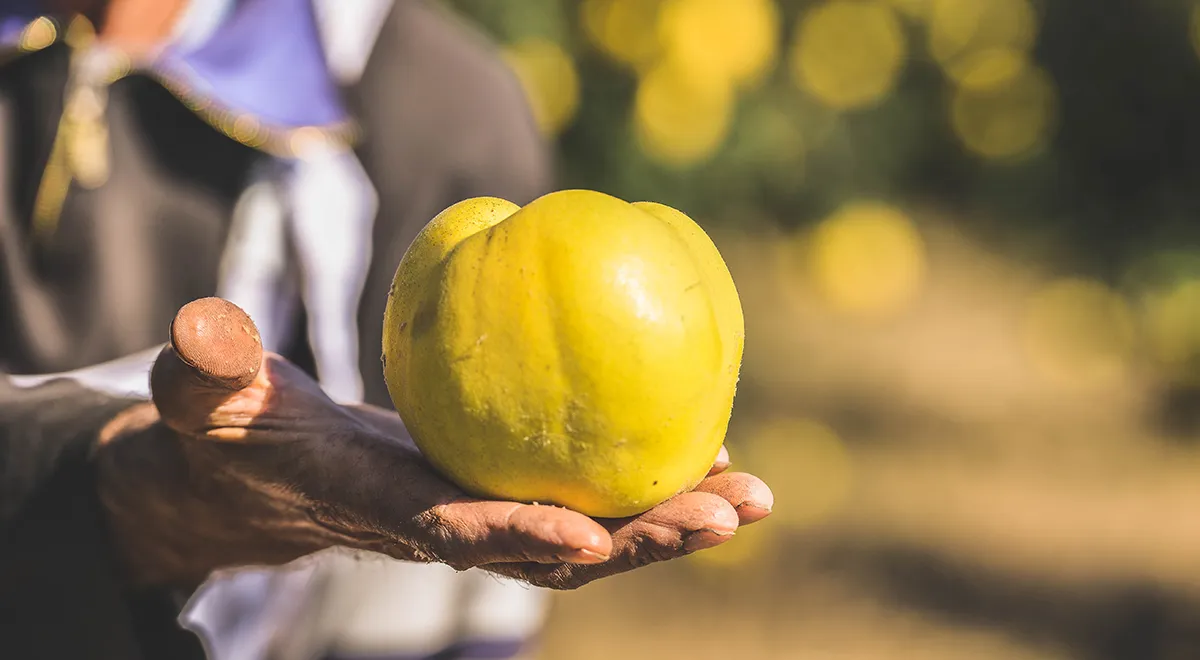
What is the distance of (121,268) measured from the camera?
5.62 ft

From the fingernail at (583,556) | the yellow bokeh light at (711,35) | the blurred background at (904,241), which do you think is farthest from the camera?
the blurred background at (904,241)

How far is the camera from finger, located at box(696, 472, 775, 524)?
3.67 feet

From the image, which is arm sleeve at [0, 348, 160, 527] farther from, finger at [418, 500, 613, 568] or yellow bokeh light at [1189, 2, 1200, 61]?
yellow bokeh light at [1189, 2, 1200, 61]

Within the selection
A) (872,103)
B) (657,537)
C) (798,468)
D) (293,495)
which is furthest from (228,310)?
(798,468)

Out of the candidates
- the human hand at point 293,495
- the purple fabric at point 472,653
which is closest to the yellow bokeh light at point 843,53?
the purple fabric at point 472,653

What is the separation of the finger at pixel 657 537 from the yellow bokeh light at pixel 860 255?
2671 mm

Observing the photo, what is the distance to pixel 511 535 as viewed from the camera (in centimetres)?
103

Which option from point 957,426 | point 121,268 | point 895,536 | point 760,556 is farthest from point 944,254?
point 121,268

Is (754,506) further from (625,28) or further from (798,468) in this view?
(798,468)

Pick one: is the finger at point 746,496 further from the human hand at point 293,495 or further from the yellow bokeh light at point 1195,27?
the yellow bokeh light at point 1195,27

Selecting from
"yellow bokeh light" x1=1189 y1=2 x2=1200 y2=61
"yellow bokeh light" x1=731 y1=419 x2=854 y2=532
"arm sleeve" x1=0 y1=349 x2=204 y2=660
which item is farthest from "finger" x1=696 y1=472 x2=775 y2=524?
"yellow bokeh light" x1=1189 y1=2 x2=1200 y2=61

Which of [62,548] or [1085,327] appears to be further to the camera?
[1085,327]

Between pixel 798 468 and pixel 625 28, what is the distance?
65.0 inches

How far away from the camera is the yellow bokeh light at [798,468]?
3945 millimetres
